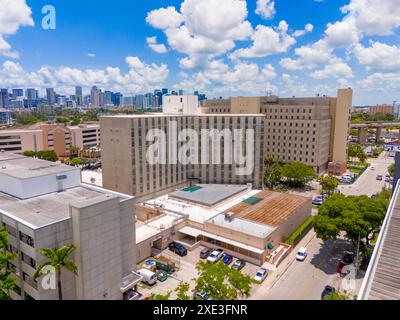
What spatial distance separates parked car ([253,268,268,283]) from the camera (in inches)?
1314

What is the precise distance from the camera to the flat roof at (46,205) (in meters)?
25.5

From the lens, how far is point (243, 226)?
4184 centimetres

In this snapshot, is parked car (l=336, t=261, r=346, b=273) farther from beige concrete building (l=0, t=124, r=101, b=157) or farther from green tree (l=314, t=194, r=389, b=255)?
beige concrete building (l=0, t=124, r=101, b=157)

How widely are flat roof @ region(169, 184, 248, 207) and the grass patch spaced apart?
45.0ft

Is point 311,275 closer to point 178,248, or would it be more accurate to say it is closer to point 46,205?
point 178,248

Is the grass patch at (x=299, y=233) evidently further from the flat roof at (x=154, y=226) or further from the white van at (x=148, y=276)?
the white van at (x=148, y=276)

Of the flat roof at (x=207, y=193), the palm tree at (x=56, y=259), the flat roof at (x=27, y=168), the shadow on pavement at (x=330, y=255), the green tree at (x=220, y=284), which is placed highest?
the flat roof at (x=27, y=168)

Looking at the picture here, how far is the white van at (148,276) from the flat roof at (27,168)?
14985 millimetres

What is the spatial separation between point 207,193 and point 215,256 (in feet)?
61.2

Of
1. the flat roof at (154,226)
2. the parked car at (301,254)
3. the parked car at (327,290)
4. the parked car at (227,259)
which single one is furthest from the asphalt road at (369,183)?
the flat roof at (154,226)

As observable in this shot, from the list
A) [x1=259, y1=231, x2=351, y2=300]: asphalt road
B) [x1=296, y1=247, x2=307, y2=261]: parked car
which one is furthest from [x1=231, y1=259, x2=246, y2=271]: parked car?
[x1=296, y1=247, x2=307, y2=261]: parked car
